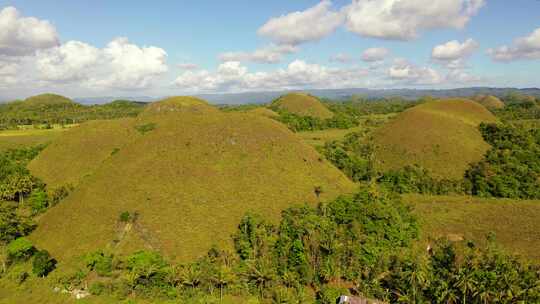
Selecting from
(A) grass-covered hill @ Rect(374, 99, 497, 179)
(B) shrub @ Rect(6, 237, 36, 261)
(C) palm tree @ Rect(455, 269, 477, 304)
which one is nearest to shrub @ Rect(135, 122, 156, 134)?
(B) shrub @ Rect(6, 237, 36, 261)

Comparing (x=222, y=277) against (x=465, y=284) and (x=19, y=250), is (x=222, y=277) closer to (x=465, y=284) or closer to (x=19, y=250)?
(x=465, y=284)

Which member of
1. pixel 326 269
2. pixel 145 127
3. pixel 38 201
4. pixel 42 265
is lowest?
pixel 326 269

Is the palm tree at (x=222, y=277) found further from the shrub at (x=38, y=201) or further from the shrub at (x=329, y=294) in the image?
the shrub at (x=38, y=201)

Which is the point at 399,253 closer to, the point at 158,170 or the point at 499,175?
the point at 158,170

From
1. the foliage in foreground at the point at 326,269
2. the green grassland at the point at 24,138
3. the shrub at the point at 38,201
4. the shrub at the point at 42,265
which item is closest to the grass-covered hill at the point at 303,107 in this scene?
the green grassland at the point at 24,138

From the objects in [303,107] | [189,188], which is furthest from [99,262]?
[303,107]

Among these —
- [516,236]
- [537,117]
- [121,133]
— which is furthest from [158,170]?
[537,117]

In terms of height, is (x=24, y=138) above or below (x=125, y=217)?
above
